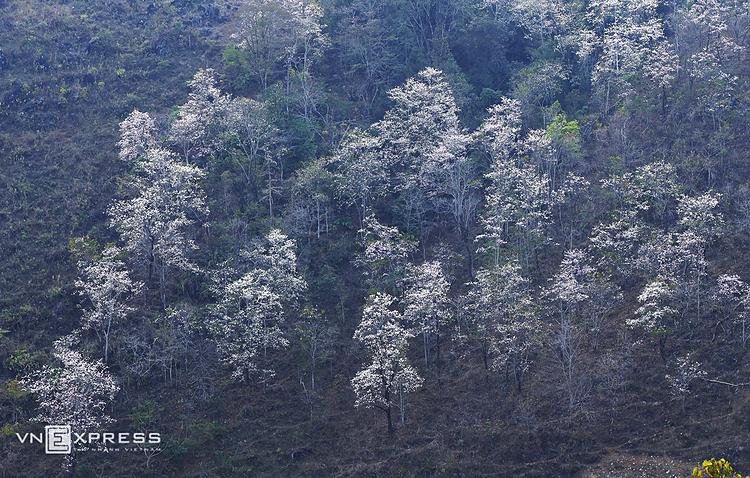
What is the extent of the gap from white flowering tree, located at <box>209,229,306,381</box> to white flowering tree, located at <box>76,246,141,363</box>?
4.98 metres

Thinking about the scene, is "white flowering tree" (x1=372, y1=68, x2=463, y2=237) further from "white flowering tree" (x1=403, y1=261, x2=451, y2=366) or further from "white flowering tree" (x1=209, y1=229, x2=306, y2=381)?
"white flowering tree" (x1=209, y1=229, x2=306, y2=381)

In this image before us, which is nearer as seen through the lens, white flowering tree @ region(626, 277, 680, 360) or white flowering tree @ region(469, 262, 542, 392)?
white flowering tree @ region(626, 277, 680, 360)

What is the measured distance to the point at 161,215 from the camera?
44.7 m

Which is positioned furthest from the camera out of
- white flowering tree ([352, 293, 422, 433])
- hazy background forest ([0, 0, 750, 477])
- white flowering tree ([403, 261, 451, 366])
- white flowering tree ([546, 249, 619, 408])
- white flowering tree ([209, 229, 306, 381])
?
white flowering tree ([209, 229, 306, 381])

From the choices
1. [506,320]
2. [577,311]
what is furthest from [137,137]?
[577,311]

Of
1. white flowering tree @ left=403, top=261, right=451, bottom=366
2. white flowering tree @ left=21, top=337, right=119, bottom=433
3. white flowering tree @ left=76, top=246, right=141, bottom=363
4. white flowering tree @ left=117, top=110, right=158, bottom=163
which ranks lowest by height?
white flowering tree @ left=21, top=337, right=119, bottom=433

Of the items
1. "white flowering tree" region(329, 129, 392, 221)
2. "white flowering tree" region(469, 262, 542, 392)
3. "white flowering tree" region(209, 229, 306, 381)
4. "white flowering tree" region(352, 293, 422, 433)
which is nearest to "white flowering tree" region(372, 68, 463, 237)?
"white flowering tree" region(329, 129, 392, 221)

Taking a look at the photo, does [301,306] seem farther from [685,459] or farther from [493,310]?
[685,459]

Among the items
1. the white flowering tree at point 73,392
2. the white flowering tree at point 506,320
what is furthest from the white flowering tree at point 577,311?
the white flowering tree at point 73,392

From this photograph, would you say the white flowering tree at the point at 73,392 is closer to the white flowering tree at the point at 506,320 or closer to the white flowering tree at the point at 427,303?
the white flowering tree at the point at 427,303

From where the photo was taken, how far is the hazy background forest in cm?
3750

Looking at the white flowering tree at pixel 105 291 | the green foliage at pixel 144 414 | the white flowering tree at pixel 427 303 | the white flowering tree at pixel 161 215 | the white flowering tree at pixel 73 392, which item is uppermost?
the white flowering tree at pixel 161 215

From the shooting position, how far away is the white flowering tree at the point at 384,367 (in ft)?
124

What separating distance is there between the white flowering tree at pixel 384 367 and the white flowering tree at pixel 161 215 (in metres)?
11.9
